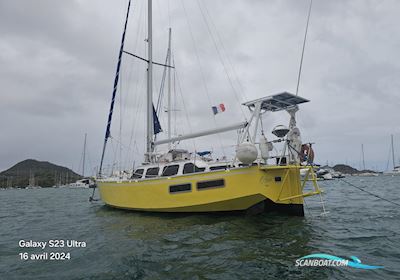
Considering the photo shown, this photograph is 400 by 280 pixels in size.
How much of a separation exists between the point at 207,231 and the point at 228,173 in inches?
96.2

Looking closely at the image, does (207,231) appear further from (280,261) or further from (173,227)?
(280,261)

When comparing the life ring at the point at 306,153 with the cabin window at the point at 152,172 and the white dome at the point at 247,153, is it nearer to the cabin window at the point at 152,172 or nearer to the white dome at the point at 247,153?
the white dome at the point at 247,153

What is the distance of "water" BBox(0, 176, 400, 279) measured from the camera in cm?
583

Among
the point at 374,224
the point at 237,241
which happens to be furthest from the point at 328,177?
the point at 237,241

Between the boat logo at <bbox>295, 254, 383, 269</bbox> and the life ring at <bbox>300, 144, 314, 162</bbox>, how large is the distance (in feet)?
14.5

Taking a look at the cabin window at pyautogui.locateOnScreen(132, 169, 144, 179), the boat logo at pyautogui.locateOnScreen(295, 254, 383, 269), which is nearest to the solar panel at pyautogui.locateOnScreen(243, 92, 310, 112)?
the boat logo at pyautogui.locateOnScreen(295, 254, 383, 269)

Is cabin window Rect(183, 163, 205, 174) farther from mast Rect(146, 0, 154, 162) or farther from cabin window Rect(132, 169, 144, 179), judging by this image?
mast Rect(146, 0, 154, 162)

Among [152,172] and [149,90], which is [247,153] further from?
[149,90]

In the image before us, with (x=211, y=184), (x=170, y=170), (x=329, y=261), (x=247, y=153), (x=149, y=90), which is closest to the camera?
(x=329, y=261)

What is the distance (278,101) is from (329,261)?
22.8 feet

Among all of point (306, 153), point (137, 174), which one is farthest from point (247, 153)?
point (137, 174)

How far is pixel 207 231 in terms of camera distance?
30.2 feet

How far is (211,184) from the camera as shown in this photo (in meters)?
10.8

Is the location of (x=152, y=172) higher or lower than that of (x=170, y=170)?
lower
